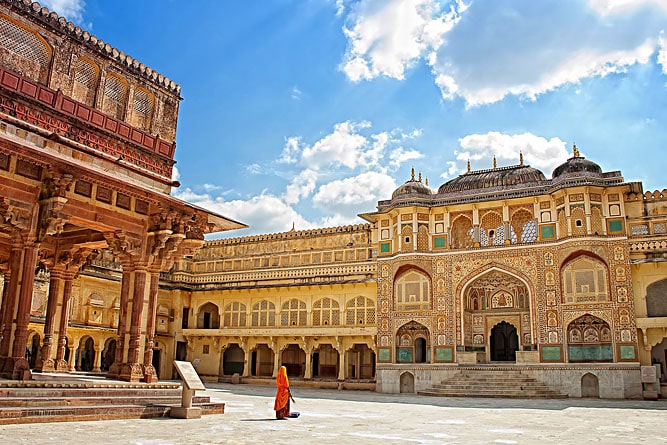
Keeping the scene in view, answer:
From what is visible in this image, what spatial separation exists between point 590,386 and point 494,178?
389 inches

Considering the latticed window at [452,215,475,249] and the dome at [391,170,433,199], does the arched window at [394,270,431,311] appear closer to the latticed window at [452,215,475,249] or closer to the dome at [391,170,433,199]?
the latticed window at [452,215,475,249]

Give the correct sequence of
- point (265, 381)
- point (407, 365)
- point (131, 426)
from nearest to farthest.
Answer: point (131, 426) → point (407, 365) → point (265, 381)

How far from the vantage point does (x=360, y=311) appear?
3050cm

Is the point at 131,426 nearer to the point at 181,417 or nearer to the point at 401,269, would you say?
the point at 181,417

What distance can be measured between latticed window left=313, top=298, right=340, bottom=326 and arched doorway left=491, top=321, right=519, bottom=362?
7795mm

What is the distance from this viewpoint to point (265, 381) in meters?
31.7

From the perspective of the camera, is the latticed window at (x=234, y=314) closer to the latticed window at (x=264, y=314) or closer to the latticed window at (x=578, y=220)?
the latticed window at (x=264, y=314)

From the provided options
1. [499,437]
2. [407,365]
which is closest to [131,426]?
[499,437]

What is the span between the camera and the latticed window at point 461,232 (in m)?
28.3

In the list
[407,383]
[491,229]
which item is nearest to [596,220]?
[491,229]

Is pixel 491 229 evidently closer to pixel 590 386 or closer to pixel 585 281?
pixel 585 281

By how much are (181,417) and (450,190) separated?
2092 centimetres

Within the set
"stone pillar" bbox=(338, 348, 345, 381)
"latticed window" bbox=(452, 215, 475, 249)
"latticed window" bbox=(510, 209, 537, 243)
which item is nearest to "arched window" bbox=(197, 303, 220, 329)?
"stone pillar" bbox=(338, 348, 345, 381)

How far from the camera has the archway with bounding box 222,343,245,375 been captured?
1399 inches
